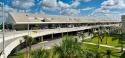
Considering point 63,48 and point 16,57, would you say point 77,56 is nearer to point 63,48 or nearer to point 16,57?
point 63,48

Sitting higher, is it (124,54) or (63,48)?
(63,48)

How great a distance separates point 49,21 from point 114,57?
2329 inches

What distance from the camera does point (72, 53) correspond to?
27.2 meters

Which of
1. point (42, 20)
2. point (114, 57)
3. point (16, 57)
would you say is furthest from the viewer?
point (42, 20)

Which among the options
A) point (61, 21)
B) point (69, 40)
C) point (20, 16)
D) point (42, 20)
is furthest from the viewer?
point (61, 21)

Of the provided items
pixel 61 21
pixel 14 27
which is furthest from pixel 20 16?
pixel 61 21

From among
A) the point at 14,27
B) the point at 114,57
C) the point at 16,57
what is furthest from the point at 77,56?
the point at 14,27

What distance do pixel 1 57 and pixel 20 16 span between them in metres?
66.9

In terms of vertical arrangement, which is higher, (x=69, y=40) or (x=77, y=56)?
(x=69, y=40)

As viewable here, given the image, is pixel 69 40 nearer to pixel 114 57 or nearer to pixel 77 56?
pixel 77 56

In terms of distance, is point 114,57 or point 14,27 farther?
point 14,27

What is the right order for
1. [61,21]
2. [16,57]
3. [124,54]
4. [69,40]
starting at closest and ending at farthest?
[69,40], [16,57], [124,54], [61,21]

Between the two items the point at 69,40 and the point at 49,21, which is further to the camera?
the point at 49,21

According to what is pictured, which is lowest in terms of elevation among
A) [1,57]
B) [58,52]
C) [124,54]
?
[124,54]
